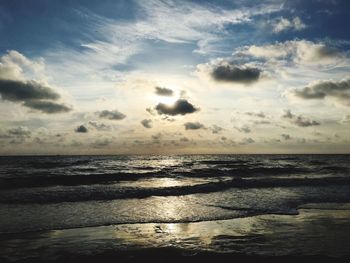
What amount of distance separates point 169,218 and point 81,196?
8.99 m

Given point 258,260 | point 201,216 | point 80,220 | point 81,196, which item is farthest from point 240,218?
point 81,196

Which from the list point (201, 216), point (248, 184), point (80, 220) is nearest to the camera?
point (80, 220)

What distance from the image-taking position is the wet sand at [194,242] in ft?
28.8

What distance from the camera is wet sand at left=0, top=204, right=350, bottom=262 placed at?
28.8 feet

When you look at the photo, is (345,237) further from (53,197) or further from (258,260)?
(53,197)

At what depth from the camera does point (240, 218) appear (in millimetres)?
14219

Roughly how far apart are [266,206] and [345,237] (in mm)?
6736

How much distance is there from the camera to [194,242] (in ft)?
33.6

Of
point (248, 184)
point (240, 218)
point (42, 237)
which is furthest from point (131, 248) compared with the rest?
point (248, 184)

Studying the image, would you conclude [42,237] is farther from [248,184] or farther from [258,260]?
[248,184]

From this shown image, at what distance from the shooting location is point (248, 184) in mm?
30047

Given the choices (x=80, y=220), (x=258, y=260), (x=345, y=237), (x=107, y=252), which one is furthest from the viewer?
(x=80, y=220)

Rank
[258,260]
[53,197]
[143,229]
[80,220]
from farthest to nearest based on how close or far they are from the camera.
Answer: [53,197]
[80,220]
[143,229]
[258,260]

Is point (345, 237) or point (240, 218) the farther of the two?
point (240, 218)
